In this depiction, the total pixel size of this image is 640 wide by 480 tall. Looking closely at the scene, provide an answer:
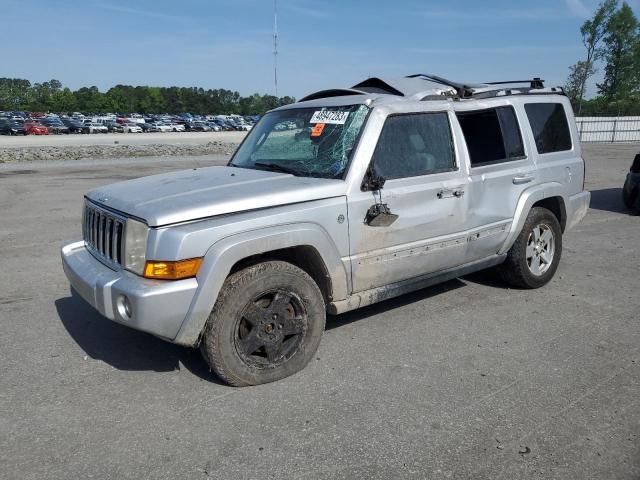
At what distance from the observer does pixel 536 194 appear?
520cm

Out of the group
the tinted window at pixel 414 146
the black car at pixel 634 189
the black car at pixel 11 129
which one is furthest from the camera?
the black car at pixel 11 129

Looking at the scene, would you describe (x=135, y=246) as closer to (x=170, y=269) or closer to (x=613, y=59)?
(x=170, y=269)

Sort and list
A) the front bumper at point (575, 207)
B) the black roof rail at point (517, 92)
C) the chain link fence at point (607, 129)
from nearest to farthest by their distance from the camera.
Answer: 1. the black roof rail at point (517, 92)
2. the front bumper at point (575, 207)
3. the chain link fence at point (607, 129)

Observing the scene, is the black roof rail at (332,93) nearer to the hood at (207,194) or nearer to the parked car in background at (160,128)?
the hood at (207,194)

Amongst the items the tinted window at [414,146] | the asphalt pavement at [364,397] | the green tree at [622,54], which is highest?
the green tree at [622,54]

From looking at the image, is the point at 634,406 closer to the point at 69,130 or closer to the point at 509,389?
the point at 509,389

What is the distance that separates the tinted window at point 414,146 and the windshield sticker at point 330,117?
334mm

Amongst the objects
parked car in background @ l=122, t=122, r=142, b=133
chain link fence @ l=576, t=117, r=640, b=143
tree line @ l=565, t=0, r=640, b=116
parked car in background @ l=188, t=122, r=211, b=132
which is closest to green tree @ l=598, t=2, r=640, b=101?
tree line @ l=565, t=0, r=640, b=116

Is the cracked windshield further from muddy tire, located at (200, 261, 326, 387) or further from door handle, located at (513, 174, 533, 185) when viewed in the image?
door handle, located at (513, 174, 533, 185)

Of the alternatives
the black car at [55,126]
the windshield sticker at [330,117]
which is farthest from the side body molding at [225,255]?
the black car at [55,126]

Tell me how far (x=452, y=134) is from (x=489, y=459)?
8.70 feet

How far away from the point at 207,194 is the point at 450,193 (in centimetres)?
200

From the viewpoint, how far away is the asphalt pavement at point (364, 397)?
9.16ft

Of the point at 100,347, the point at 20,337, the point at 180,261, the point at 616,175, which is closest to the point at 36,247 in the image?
the point at 20,337
